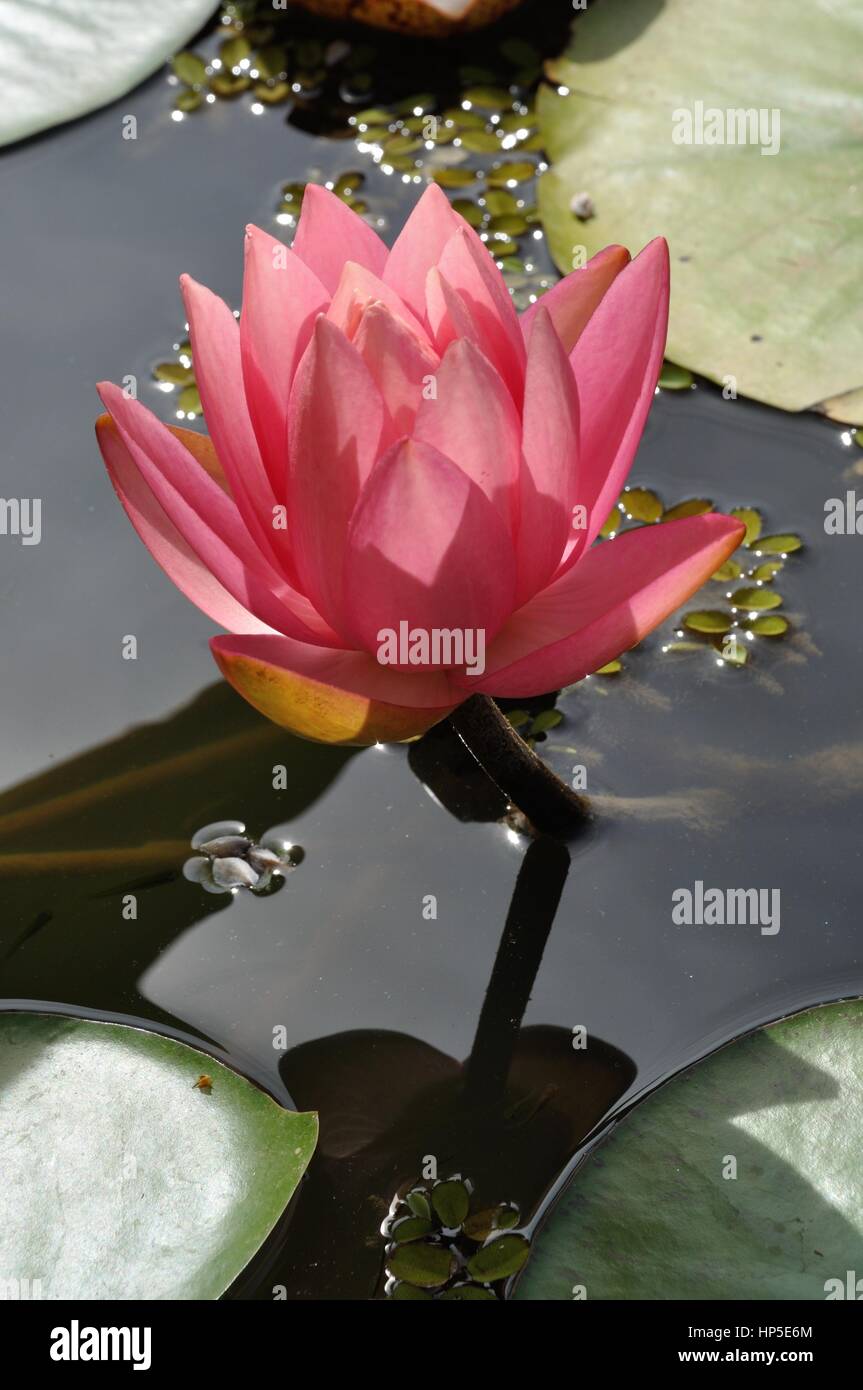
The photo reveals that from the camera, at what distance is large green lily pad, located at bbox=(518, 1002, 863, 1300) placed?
130 cm

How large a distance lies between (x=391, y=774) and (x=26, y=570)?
75 centimetres

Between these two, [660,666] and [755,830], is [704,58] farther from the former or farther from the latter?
[755,830]

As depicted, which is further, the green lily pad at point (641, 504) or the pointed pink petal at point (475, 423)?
the green lily pad at point (641, 504)

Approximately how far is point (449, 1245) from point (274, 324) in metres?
1.04

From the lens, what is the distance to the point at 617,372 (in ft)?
4.55

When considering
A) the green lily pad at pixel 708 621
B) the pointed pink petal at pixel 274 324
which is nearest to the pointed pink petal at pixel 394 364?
the pointed pink petal at pixel 274 324

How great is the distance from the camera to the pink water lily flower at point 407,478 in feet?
4.03

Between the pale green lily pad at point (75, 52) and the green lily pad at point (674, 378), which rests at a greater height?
the pale green lily pad at point (75, 52)

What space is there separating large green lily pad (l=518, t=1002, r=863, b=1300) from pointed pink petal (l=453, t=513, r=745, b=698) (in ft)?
1.73

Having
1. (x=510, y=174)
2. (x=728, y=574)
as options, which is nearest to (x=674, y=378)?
(x=728, y=574)

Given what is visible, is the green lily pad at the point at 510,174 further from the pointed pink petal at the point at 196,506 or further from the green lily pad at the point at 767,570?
the pointed pink petal at the point at 196,506

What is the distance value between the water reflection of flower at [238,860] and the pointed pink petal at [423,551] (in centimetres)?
52

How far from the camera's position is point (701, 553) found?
128 cm
